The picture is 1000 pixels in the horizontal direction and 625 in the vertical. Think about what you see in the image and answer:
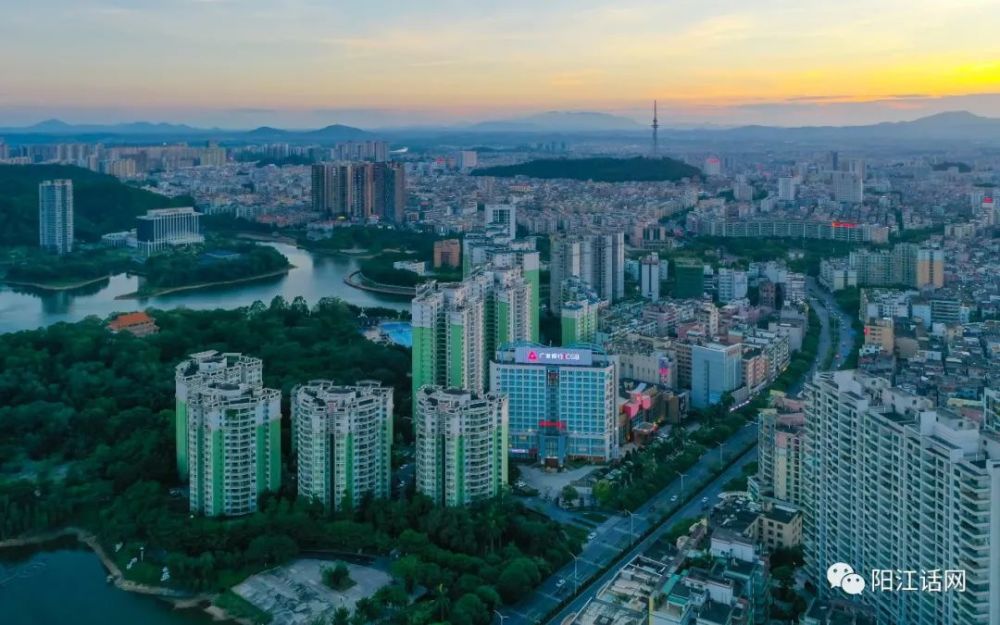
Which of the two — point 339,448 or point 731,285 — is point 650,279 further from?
point 339,448

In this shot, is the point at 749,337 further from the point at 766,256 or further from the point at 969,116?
the point at 969,116

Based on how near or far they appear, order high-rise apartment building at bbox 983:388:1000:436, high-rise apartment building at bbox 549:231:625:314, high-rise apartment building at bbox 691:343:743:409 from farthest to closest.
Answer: high-rise apartment building at bbox 549:231:625:314 → high-rise apartment building at bbox 691:343:743:409 → high-rise apartment building at bbox 983:388:1000:436

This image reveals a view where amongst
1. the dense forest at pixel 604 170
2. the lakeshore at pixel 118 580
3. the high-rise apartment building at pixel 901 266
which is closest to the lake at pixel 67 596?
the lakeshore at pixel 118 580

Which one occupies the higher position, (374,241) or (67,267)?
(374,241)

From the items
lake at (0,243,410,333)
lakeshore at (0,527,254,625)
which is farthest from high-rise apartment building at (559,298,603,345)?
lakeshore at (0,527,254,625)

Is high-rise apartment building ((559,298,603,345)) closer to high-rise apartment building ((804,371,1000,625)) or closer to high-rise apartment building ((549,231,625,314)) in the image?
high-rise apartment building ((549,231,625,314))

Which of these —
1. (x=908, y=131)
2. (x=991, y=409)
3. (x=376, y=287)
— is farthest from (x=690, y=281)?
(x=908, y=131)

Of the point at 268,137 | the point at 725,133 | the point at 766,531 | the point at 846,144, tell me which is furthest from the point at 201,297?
the point at 268,137
